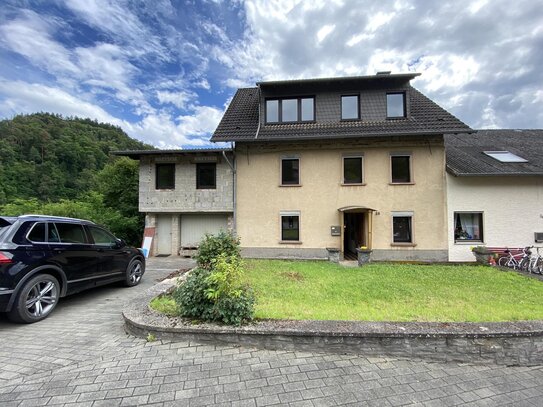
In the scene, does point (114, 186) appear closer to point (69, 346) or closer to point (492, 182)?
point (69, 346)

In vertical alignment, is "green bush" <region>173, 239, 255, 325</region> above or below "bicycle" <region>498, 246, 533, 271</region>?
above

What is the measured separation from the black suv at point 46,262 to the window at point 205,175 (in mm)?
6616

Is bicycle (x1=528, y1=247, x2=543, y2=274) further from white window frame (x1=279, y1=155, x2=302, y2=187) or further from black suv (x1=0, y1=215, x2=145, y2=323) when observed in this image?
black suv (x1=0, y1=215, x2=145, y2=323)

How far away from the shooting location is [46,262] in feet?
14.7

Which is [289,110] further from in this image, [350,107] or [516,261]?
[516,261]

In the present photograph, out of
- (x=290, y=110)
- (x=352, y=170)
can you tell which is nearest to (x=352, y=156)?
(x=352, y=170)

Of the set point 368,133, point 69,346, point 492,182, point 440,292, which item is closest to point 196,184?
point 368,133

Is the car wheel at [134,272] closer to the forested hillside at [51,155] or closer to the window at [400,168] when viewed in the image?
the window at [400,168]

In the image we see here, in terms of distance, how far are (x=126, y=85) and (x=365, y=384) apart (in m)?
18.4

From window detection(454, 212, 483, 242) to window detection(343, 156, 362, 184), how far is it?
4463 mm

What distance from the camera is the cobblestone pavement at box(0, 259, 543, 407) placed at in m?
2.51

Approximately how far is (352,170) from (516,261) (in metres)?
6.91

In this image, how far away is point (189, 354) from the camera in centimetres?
327

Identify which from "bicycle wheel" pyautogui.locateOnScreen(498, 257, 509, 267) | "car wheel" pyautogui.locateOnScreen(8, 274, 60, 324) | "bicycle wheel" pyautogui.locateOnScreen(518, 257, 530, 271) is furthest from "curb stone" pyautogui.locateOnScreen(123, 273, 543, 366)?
"bicycle wheel" pyautogui.locateOnScreen(498, 257, 509, 267)
